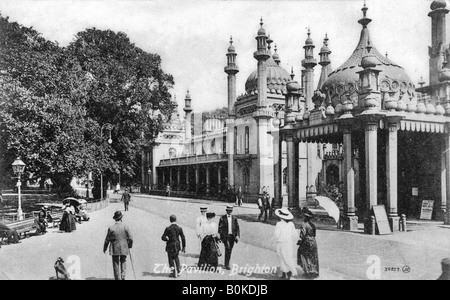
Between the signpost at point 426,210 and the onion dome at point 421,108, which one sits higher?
the onion dome at point 421,108

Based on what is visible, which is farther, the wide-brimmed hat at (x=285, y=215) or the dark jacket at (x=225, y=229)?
the dark jacket at (x=225, y=229)

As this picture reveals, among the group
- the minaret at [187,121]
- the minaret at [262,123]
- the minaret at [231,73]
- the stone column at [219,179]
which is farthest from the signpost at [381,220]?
the minaret at [187,121]

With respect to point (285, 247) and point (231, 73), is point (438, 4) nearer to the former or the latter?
point (285, 247)

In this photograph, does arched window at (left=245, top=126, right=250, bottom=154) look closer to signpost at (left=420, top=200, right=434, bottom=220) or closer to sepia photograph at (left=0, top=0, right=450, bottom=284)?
sepia photograph at (left=0, top=0, right=450, bottom=284)

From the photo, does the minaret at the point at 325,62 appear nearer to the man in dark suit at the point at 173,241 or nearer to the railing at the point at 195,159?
the railing at the point at 195,159

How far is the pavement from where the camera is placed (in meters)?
10.2

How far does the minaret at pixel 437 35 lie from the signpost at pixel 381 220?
8460 millimetres

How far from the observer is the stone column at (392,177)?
50.2 ft

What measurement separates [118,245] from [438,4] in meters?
18.7

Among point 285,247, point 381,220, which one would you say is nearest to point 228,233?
point 285,247

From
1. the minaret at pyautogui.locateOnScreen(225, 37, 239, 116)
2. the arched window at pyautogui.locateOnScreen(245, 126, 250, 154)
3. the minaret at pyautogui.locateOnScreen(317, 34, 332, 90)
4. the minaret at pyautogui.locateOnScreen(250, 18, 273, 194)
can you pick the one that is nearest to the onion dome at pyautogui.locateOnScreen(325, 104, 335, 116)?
the minaret at pyautogui.locateOnScreen(250, 18, 273, 194)
